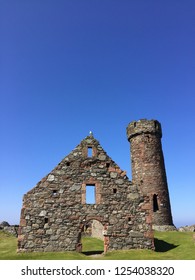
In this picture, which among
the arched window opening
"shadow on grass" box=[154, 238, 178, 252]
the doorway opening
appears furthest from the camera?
the arched window opening

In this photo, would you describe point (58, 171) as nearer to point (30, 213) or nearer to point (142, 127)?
point (30, 213)

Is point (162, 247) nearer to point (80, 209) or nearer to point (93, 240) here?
point (93, 240)

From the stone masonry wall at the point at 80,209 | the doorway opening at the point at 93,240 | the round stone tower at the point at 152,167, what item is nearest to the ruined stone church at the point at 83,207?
the stone masonry wall at the point at 80,209

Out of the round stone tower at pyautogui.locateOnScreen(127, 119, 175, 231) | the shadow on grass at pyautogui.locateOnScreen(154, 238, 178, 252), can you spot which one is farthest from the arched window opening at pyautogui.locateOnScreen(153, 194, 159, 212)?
the shadow on grass at pyautogui.locateOnScreen(154, 238, 178, 252)

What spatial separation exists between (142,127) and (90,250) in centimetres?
1516

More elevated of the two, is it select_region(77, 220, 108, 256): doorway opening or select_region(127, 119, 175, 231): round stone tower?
select_region(127, 119, 175, 231): round stone tower

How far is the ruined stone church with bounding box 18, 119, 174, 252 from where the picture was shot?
15273 mm

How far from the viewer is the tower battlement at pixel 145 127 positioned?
28.3 m

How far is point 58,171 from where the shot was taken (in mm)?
16672

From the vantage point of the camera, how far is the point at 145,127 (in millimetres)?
28469

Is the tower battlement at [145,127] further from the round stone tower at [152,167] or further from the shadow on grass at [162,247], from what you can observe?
the shadow on grass at [162,247]

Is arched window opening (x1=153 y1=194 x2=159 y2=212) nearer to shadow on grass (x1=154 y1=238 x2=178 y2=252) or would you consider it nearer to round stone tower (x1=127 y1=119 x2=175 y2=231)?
round stone tower (x1=127 y1=119 x2=175 y2=231)

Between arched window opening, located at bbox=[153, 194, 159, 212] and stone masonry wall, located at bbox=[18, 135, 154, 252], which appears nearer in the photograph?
stone masonry wall, located at bbox=[18, 135, 154, 252]

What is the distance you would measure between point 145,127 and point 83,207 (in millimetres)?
15018
